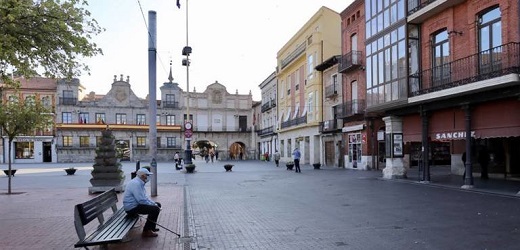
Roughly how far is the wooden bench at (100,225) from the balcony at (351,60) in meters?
24.3

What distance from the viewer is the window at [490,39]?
15188 mm

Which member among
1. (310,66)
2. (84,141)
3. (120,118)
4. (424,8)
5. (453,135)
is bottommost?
(84,141)

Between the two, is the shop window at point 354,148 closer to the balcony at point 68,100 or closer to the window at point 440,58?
the window at point 440,58

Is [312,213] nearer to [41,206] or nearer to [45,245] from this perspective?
[45,245]

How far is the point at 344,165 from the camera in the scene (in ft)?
111

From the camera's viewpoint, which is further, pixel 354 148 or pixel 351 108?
pixel 354 148

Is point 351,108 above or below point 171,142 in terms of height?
above

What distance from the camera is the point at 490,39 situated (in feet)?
52.1

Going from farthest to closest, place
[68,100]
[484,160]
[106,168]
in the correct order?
1. [68,100]
2. [484,160]
3. [106,168]

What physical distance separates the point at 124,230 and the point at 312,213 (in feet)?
17.2

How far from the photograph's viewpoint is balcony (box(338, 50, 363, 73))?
3023cm

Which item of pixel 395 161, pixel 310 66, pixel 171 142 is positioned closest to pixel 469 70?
pixel 395 161

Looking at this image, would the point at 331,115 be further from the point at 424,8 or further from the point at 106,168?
the point at 106,168

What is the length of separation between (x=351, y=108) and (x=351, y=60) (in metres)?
3.52
